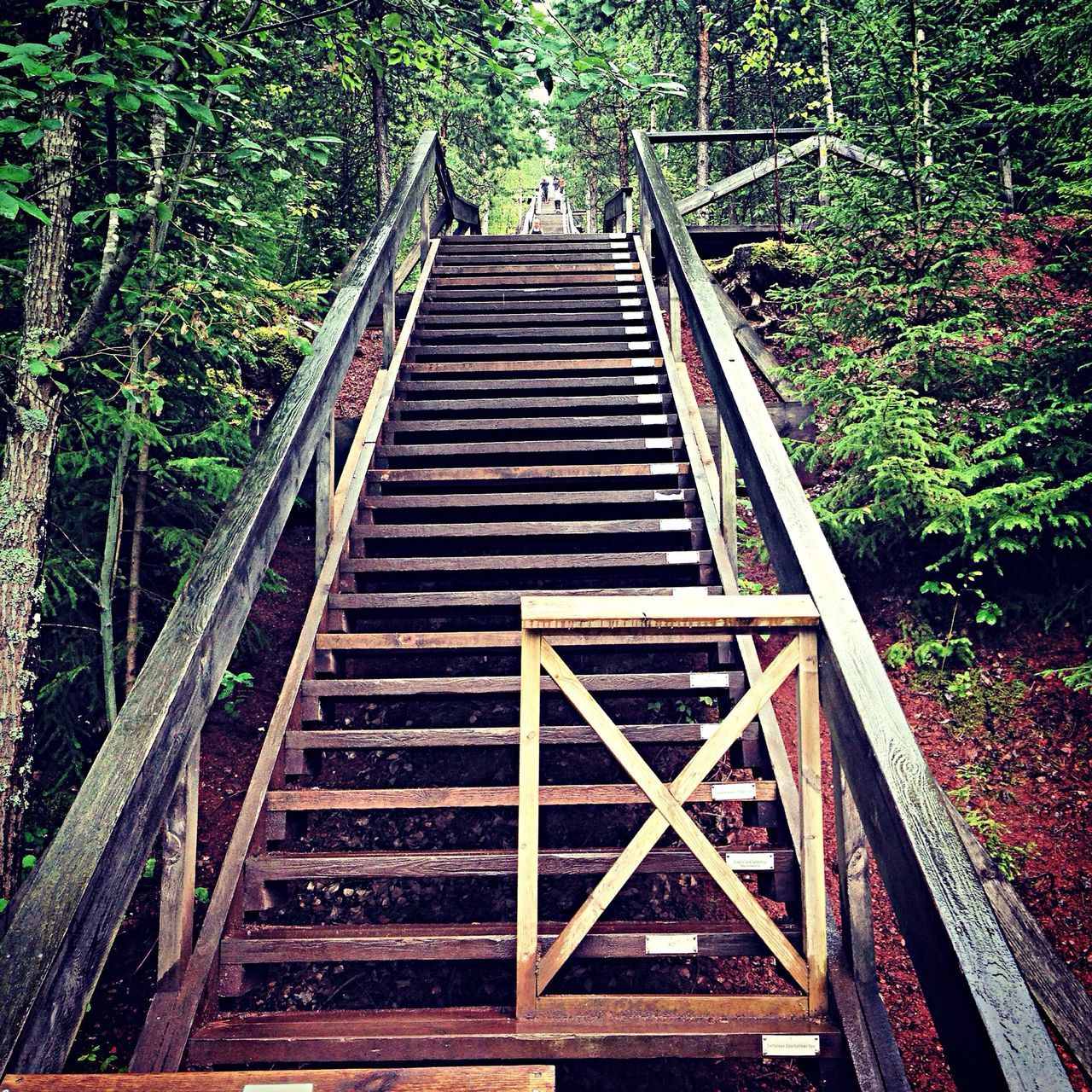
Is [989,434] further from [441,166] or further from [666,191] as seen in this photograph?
[441,166]

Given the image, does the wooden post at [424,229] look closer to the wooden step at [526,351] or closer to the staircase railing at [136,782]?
the wooden step at [526,351]

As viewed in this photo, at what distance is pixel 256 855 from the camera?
8.49 ft

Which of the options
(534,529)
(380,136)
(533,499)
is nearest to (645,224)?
(533,499)

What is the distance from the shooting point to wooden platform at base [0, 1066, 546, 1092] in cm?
128

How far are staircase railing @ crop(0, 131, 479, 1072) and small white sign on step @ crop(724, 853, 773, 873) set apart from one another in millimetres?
1819

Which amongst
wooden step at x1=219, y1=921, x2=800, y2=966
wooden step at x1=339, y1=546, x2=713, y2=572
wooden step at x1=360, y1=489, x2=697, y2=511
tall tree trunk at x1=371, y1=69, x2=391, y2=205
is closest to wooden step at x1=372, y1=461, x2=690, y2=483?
wooden step at x1=360, y1=489, x2=697, y2=511

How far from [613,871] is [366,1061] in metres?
0.98

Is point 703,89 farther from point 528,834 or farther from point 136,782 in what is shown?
point 136,782

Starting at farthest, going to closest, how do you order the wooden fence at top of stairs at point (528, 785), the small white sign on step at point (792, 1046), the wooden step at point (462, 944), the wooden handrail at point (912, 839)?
the wooden step at point (462, 944), the small white sign on step at point (792, 1046), the wooden fence at top of stairs at point (528, 785), the wooden handrail at point (912, 839)

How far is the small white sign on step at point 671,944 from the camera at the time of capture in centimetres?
222

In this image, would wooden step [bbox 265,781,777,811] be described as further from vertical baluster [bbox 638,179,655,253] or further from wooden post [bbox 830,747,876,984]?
vertical baluster [bbox 638,179,655,253]

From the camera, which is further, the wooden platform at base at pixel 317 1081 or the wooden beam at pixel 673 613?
the wooden beam at pixel 673 613

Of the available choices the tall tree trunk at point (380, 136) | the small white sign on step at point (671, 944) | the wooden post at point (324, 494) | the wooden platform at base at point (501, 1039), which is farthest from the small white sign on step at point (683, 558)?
the tall tree trunk at point (380, 136)

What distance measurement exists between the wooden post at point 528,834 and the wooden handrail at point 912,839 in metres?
0.86
